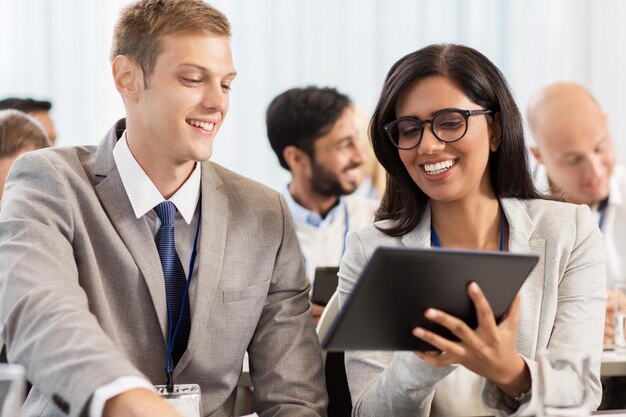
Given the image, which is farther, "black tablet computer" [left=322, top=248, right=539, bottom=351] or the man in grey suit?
the man in grey suit

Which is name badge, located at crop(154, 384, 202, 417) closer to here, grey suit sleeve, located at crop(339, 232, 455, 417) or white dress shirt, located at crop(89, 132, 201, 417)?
white dress shirt, located at crop(89, 132, 201, 417)

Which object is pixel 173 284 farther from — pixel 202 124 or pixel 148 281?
pixel 202 124

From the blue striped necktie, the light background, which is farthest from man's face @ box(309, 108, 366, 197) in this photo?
the blue striped necktie

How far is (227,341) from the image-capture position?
1.94m

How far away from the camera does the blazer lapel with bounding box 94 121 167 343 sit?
1868 millimetres

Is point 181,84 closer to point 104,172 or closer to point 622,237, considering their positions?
point 104,172

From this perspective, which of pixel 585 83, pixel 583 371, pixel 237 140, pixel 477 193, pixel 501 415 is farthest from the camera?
pixel 585 83

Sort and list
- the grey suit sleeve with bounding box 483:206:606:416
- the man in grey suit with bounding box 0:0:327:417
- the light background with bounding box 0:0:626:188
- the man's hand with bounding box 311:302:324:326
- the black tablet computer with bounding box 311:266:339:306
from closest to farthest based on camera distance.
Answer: the man in grey suit with bounding box 0:0:327:417
the grey suit sleeve with bounding box 483:206:606:416
the black tablet computer with bounding box 311:266:339:306
the man's hand with bounding box 311:302:324:326
the light background with bounding box 0:0:626:188

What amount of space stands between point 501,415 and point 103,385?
0.81 meters

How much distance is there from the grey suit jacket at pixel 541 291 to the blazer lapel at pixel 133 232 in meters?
0.46

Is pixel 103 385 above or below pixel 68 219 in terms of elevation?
→ below

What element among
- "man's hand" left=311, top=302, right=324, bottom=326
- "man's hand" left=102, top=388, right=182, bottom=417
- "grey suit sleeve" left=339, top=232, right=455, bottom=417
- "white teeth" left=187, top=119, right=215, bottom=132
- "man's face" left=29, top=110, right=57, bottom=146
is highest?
"white teeth" left=187, top=119, right=215, bottom=132

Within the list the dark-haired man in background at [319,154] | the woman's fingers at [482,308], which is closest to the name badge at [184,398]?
the woman's fingers at [482,308]

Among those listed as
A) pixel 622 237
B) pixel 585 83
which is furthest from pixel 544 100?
pixel 585 83
